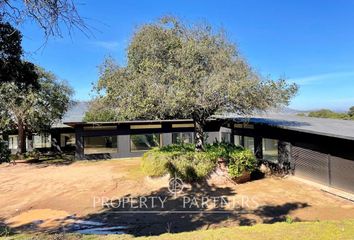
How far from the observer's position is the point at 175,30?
13.7 m

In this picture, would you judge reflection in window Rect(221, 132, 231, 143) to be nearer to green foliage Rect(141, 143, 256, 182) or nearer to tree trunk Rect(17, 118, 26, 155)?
green foliage Rect(141, 143, 256, 182)

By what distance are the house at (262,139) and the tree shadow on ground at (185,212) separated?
2.94 meters

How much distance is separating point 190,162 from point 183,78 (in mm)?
3484

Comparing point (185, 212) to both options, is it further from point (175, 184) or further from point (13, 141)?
point (13, 141)

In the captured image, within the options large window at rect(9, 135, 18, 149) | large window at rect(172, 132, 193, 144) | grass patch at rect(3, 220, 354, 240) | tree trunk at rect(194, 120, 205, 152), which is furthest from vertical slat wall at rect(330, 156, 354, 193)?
large window at rect(9, 135, 18, 149)

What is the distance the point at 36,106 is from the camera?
2042cm

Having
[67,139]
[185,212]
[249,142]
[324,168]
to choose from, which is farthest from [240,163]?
[67,139]

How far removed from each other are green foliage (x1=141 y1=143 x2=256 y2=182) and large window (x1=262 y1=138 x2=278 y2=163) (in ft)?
8.93

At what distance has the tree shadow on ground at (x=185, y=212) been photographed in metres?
8.55

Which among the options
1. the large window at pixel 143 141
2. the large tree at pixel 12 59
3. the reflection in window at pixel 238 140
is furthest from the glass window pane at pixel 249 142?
the large tree at pixel 12 59

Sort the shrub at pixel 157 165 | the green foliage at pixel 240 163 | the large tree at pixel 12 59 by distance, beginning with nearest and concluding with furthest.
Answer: the large tree at pixel 12 59
the shrub at pixel 157 165
the green foliage at pixel 240 163

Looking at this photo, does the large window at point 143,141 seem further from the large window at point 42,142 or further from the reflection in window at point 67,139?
the large window at point 42,142

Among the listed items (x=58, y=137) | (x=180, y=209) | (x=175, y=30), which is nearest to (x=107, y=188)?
(x=180, y=209)

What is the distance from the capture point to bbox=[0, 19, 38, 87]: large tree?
201 inches
